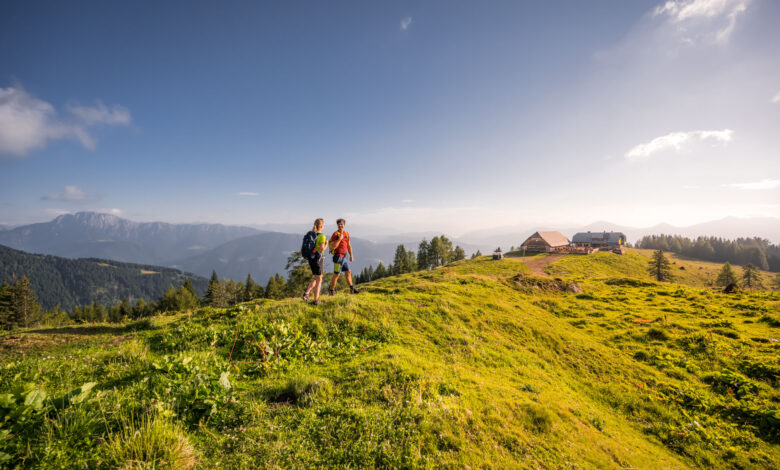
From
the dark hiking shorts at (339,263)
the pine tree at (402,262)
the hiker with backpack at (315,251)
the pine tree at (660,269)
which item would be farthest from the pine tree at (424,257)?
the hiker with backpack at (315,251)

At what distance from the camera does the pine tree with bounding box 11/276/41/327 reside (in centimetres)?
5375

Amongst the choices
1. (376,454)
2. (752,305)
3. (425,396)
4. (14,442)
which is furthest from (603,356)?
(752,305)

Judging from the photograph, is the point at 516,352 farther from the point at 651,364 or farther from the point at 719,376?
the point at 719,376

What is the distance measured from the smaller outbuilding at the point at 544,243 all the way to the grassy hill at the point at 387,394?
176 ft

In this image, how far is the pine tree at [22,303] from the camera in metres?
53.8

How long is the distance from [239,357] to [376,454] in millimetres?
4764

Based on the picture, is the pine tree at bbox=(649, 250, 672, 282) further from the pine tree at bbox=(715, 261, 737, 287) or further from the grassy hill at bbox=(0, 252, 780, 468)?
the grassy hill at bbox=(0, 252, 780, 468)

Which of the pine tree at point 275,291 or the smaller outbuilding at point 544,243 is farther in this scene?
the pine tree at point 275,291

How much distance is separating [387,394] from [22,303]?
3727 inches

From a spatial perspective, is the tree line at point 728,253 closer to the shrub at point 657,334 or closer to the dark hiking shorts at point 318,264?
the shrub at point 657,334

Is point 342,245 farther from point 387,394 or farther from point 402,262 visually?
point 402,262

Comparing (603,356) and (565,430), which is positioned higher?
(565,430)

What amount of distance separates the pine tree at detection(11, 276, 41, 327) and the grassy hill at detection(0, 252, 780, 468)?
71.5 meters

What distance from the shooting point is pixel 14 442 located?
3006 mm
